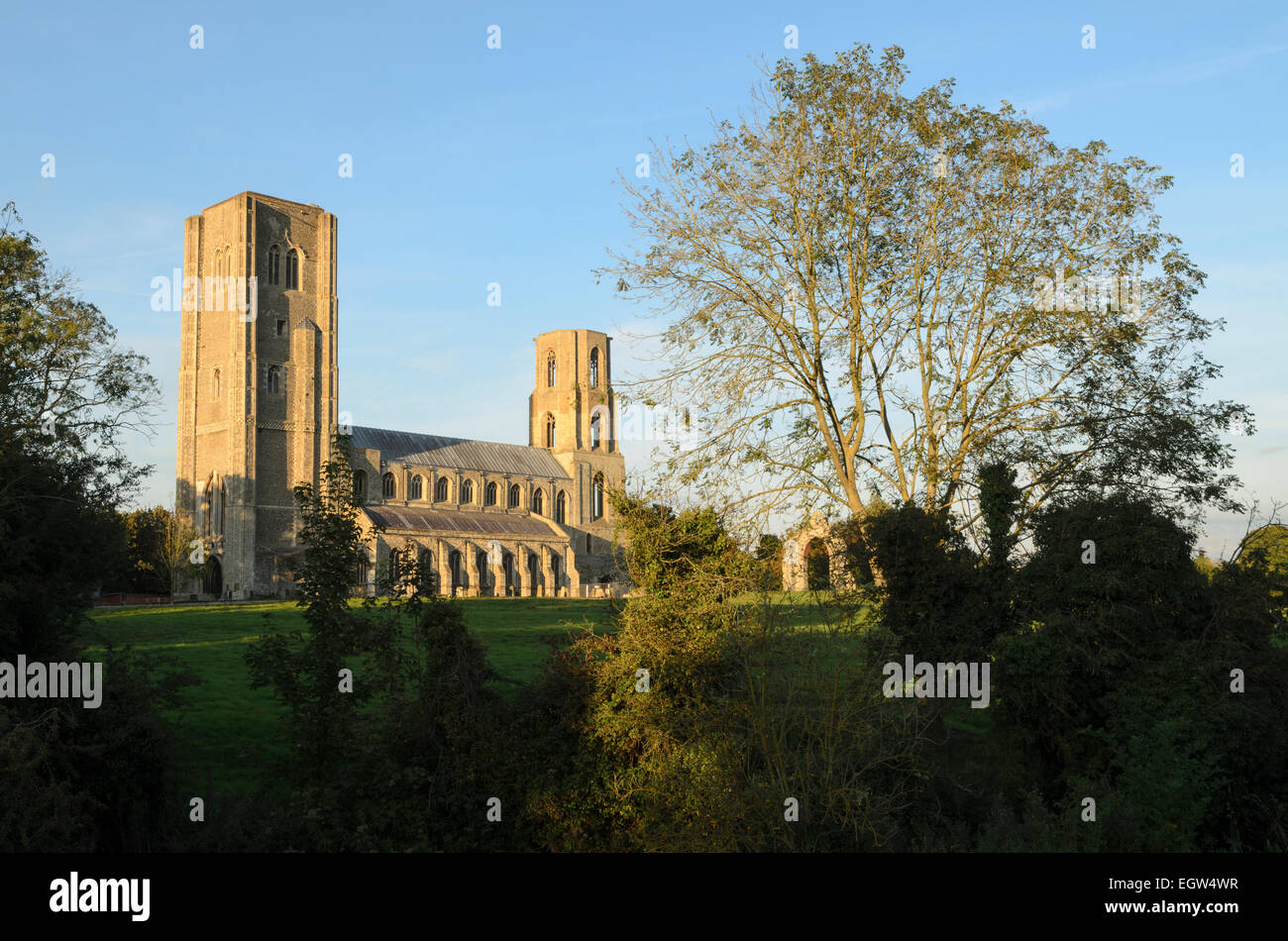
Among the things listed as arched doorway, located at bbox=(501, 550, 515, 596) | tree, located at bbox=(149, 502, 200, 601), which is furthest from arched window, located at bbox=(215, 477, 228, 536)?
arched doorway, located at bbox=(501, 550, 515, 596)

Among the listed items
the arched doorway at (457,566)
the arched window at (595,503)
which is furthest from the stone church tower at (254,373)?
the arched window at (595,503)

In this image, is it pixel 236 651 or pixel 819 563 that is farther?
pixel 236 651

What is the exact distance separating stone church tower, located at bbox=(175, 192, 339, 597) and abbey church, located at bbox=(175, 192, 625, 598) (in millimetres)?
83

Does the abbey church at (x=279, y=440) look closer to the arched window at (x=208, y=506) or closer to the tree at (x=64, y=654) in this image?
the arched window at (x=208, y=506)

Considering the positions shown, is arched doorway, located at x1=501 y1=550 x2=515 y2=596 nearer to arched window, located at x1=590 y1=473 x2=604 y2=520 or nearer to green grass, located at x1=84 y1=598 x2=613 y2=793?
arched window, located at x1=590 y1=473 x2=604 y2=520

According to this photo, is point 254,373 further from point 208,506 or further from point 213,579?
point 213,579

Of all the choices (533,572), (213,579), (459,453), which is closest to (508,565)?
(533,572)

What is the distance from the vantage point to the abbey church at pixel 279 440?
64.9m

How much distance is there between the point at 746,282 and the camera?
1827 centimetres

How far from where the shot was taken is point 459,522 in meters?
76.2

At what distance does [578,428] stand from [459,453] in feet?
46.9

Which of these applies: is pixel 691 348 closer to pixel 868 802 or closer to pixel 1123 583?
pixel 868 802

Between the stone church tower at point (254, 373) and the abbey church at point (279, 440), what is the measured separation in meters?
0.08
